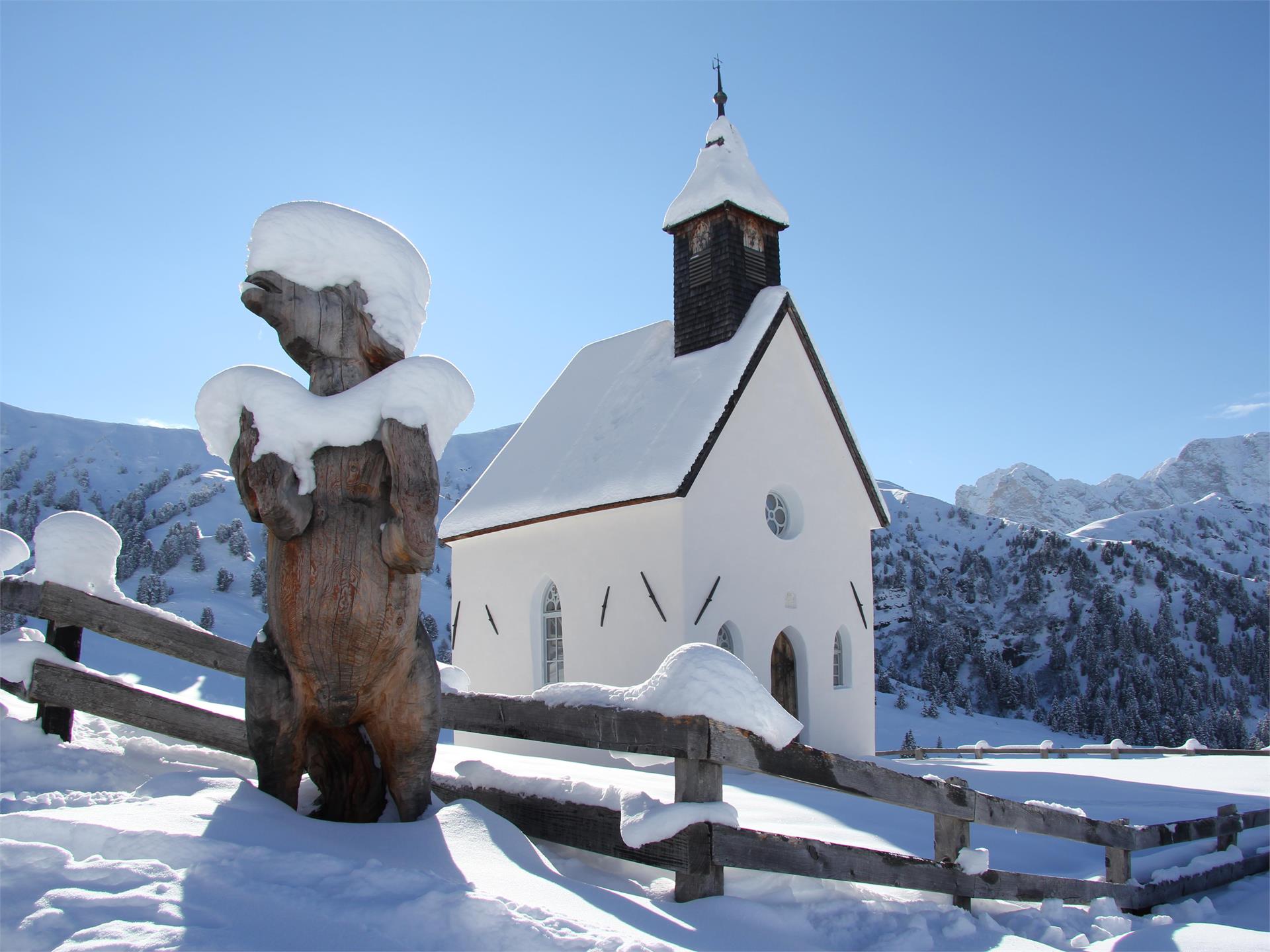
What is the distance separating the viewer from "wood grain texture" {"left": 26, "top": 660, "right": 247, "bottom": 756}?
171 inches

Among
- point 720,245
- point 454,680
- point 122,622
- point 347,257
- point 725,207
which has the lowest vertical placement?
point 454,680

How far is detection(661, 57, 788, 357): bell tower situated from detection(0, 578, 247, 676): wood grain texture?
11272mm

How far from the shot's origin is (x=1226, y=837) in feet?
24.5

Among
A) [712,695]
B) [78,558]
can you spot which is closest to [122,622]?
[78,558]

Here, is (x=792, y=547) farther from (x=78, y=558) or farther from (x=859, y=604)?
(x=78, y=558)

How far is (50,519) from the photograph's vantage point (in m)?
4.72

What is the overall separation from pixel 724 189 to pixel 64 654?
12.8 m

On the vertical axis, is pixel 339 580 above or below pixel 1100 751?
Answer: above

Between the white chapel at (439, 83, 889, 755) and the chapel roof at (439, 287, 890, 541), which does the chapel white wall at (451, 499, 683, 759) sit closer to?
the white chapel at (439, 83, 889, 755)

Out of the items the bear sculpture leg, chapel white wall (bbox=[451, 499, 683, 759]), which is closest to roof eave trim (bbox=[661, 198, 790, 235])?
chapel white wall (bbox=[451, 499, 683, 759])

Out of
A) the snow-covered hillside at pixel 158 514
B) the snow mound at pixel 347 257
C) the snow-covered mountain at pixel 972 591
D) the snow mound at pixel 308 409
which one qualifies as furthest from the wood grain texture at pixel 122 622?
the snow-covered mountain at pixel 972 591

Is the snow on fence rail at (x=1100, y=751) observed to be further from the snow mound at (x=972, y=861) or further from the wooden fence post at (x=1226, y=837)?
the snow mound at (x=972, y=861)

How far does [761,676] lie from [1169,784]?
5.48 meters

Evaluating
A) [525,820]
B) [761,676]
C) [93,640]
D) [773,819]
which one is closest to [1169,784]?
[761,676]
